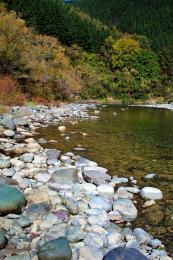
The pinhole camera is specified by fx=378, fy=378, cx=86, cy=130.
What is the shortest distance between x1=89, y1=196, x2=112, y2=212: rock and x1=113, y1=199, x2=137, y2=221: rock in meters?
0.16

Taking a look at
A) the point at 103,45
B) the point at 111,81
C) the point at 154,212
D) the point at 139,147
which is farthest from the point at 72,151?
the point at 103,45

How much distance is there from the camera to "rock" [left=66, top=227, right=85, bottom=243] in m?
6.95

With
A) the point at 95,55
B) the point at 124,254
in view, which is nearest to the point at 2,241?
the point at 124,254

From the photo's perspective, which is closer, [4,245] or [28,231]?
[4,245]

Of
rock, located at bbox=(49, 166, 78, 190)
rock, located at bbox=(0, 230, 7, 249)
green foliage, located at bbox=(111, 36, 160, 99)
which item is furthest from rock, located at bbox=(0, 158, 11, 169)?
green foliage, located at bbox=(111, 36, 160, 99)

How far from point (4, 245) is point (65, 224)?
1.45m

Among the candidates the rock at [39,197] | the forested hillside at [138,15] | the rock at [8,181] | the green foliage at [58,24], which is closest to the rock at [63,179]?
the rock at [39,197]

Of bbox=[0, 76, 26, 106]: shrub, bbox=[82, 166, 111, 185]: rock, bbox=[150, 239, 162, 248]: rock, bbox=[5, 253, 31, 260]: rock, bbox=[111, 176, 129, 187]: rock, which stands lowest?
bbox=[5, 253, 31, 260]: rock

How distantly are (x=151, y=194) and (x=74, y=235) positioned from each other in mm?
3273

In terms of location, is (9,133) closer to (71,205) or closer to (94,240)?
(71,205)

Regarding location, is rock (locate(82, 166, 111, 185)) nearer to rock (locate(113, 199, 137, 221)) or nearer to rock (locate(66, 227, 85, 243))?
rock (locate(113, 199, 137, 221))

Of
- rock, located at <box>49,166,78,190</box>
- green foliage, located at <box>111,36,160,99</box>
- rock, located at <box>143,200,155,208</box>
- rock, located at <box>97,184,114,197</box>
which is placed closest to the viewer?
rock, located at <box>143,200,155,208</box>

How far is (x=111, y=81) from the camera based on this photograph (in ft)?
249

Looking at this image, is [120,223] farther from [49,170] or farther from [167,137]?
[167,137]
